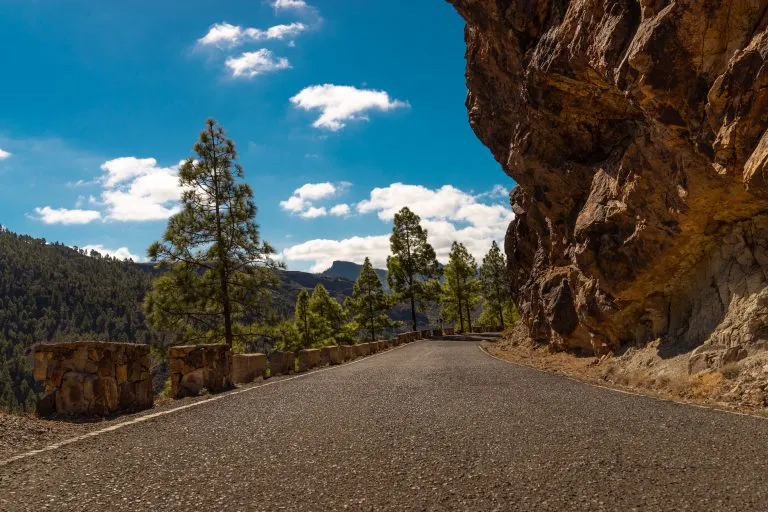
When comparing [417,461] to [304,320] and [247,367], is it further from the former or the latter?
[304,320]

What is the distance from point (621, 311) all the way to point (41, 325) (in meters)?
233

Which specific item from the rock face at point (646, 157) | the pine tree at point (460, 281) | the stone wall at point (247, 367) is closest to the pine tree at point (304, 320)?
the pine tree at point (460, 281)

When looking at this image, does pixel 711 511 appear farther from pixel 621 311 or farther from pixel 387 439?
pixel 621 311

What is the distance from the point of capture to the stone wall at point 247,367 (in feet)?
46.0

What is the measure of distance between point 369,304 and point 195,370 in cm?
4550

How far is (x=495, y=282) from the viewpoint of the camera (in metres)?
69.7

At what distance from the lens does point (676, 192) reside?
474 inches

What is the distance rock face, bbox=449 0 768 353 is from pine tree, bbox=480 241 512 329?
1810 inches

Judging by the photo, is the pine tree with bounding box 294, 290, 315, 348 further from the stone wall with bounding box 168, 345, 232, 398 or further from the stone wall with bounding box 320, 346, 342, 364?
the stone wall with bounding box 168, 345, 232, 398

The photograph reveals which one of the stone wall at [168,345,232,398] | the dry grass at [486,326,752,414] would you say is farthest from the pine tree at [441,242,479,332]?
the stone wall at [168,345,232,398]

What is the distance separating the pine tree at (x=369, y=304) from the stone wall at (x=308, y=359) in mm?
35369

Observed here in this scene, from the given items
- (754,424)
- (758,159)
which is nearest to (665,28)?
(758,159)

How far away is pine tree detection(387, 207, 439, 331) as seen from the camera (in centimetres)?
5475

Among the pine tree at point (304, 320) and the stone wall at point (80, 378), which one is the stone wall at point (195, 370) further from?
the pine tree at point (304, 320)
